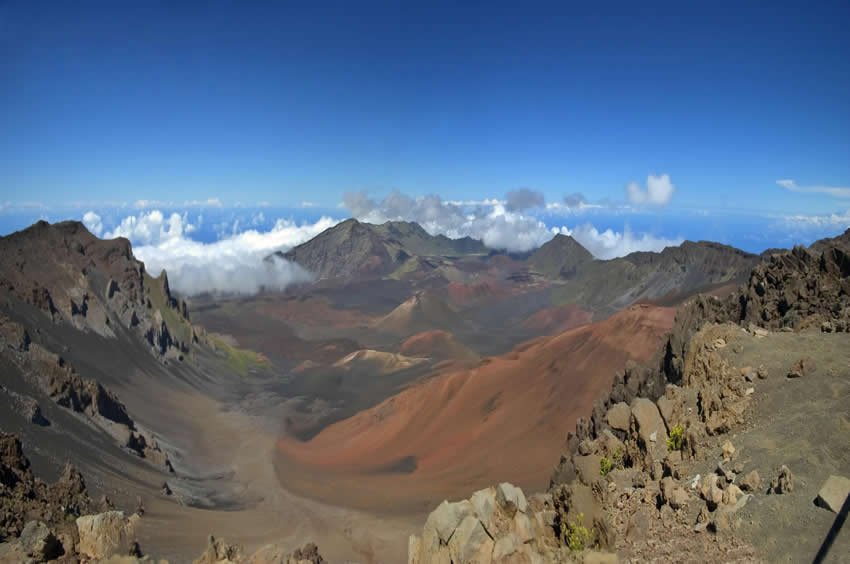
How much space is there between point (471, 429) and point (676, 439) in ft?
151

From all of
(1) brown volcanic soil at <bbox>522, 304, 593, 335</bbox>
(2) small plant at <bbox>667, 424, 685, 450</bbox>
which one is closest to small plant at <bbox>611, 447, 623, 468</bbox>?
(2) small plant at <bbox>667, 424, 685, 450</bbox>

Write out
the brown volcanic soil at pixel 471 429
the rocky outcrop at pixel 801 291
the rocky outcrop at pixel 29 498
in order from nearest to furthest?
1. the rocky outcrop at pixel 29 498
2. the rocky outcrop at pixel 801 291
3. the brown volcanic soil at pixel 471 429

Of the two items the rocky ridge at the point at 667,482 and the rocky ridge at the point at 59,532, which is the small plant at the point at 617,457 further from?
the rocky ridge at the point at 59,532

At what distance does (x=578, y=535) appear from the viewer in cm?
1510

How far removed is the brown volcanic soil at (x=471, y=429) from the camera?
51469 mm

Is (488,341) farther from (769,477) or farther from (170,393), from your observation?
(769,477)

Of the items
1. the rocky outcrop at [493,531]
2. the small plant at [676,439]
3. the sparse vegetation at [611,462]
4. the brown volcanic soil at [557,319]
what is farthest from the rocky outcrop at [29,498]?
the brown volcanic soil at [557,319]

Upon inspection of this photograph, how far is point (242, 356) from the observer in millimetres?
136625

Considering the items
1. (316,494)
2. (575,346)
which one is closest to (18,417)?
(316,494)

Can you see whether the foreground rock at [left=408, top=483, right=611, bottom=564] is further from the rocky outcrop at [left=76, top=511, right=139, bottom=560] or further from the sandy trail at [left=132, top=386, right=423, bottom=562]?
the sandy trail at [left=132, top=386, right=423, bottom=562]

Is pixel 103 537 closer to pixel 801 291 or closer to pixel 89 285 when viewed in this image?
pixel 801 291

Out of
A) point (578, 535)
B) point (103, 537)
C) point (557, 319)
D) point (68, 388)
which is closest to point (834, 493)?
point (578, 535)

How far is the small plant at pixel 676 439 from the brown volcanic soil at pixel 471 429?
2737 centimetres

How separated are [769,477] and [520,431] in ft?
142
